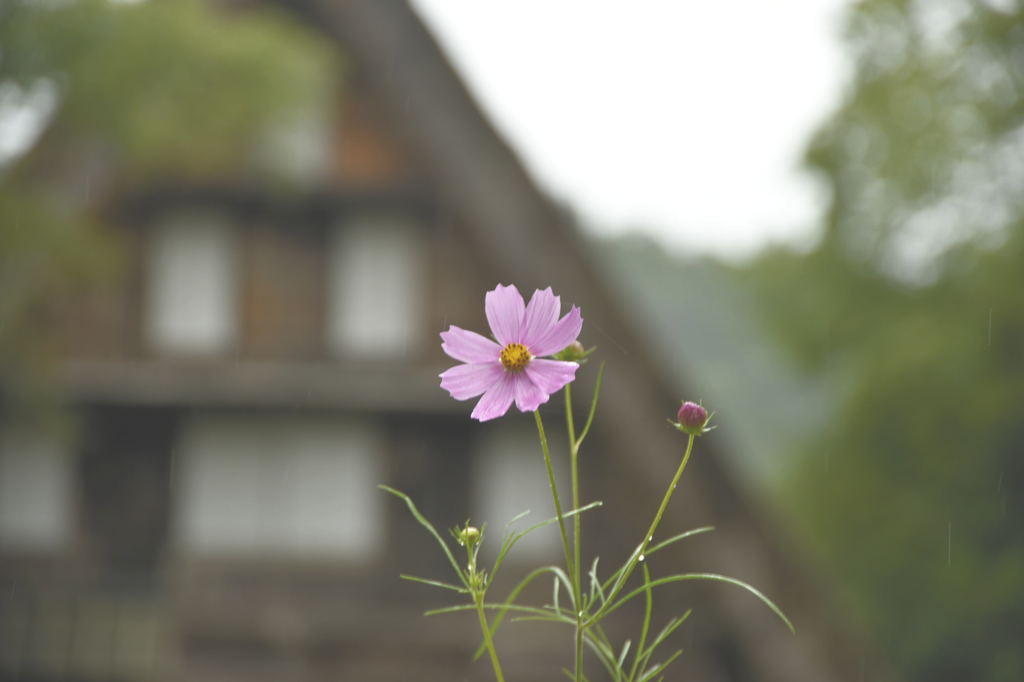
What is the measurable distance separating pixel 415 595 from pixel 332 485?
2.34 feet

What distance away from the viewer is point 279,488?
5863 mm

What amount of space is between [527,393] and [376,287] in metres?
5.48

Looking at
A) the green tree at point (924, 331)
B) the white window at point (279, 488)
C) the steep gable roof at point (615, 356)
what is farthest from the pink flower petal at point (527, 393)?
the green tree at point (924, 331)

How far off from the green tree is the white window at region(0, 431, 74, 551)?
16.8ft

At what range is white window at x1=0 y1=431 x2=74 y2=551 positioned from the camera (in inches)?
234

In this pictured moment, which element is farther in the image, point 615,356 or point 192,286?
point 192,286

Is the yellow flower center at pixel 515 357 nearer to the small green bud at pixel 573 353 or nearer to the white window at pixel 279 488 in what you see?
the small green bud at pixel 573 353

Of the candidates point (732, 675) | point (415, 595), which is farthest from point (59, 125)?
point (732, 675)

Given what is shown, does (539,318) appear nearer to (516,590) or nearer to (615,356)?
(516,590)

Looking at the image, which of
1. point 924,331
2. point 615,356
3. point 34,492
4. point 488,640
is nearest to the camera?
point 488,640

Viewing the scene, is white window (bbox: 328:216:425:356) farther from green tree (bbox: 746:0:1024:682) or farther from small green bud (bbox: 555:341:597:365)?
small green bud (bbox: 555:341:597:365)

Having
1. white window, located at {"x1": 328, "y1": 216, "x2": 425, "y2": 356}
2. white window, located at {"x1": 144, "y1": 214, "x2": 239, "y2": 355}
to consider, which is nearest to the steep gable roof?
white window, located at {"x1": 328, "y1": 216, "x2": 425, "y2": 356}

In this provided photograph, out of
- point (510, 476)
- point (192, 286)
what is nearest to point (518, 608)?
point (510, 476)

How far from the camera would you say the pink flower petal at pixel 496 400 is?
0.36m
